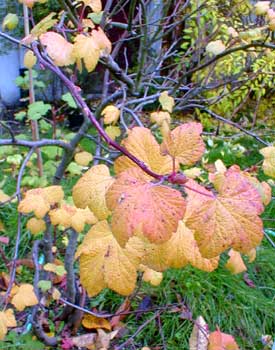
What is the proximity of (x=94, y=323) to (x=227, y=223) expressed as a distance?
144 cm

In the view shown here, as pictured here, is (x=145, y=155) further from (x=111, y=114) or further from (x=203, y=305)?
(x=203, y=305)

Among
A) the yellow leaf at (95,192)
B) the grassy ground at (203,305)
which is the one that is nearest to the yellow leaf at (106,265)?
the yellow leaf at (95,192)

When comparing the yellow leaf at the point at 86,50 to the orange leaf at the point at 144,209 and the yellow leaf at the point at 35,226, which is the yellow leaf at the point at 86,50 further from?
the yellow leaf at the point at 35,226

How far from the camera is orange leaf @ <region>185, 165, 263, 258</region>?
0.61 m

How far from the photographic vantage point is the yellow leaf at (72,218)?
138cm

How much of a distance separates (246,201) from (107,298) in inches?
62.0

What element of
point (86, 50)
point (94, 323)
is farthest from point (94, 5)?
point (94, 323)

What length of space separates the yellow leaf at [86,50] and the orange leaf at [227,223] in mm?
462

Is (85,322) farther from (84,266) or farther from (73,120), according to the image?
(73,120)

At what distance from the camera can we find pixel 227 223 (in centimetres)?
61

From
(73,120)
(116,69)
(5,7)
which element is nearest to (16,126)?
(73,120)

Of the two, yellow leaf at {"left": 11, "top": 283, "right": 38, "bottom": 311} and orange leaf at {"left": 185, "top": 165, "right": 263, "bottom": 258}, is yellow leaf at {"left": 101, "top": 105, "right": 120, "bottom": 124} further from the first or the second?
orange leaf at {"left": 185, "top": 165, "right": 263, "bottom": 258}

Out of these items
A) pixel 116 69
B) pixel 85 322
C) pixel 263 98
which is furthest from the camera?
pixel 263 98

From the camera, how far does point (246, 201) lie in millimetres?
632
